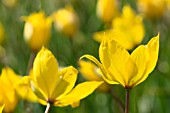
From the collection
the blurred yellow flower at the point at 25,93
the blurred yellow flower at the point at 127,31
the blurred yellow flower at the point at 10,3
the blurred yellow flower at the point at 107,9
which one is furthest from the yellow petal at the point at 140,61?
the blurred yellow flower at the point at 10,3

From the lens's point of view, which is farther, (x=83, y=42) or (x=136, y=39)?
(x=83, y=42)

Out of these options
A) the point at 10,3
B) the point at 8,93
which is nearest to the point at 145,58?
the point at 8,93

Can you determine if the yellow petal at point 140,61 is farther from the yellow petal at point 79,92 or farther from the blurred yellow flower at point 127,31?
the blurred yellow flower at point 127,31

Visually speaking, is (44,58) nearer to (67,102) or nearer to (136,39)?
(67,102)

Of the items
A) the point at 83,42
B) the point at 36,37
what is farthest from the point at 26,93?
the point at 83,42

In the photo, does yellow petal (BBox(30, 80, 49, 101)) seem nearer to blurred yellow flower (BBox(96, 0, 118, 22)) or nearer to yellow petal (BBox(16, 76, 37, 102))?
yellow petal (BBox(16, 76, 37, 102))

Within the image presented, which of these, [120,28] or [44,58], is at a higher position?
[44,58]
